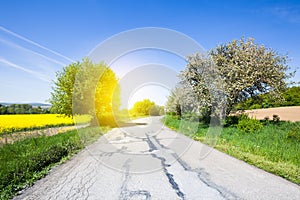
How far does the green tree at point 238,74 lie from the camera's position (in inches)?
647

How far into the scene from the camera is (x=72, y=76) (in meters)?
24.1

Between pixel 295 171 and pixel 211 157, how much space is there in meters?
2.77

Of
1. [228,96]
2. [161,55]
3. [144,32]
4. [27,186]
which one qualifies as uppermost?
[144,32]

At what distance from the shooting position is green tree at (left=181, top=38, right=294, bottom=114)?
53.9 ft

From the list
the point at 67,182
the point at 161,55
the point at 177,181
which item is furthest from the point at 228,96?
the point at 67,182

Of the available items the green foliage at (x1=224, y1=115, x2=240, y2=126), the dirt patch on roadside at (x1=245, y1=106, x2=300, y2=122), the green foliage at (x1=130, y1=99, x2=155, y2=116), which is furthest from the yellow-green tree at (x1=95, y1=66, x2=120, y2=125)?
the green foliage at (x1=130, y1=99, x2=155, y2=116)

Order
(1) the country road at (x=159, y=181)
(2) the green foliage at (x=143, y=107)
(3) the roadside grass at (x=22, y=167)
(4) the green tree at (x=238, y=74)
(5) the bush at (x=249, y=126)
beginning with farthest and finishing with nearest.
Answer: (2) the green foliage at (x=143, y=107) → (4) the green tree at (x=238, y=74) → (5) the bush at (x=249, y=126) → (3) the roadside grass at (x=22, y=167) → (1) the country road at (x=159, y=181)

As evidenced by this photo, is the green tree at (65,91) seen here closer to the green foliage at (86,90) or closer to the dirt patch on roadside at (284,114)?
the green foliage at (86,90)

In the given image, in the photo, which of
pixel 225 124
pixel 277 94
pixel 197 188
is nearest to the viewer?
pixel 197 188

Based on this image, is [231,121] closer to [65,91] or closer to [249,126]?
[249,126]

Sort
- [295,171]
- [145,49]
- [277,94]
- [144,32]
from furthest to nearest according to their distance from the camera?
1. [277,94]
2. [145,49]
3. [144,32]
4. [295,171]

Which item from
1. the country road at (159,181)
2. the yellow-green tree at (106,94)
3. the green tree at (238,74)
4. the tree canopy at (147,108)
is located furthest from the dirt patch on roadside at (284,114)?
the tree canopy at (147,108)

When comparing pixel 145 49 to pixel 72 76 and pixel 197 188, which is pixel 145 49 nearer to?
pixel 197 188

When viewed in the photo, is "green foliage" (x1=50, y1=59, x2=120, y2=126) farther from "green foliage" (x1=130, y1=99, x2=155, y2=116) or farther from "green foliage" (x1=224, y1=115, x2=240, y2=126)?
"green foliage" (x1=130, y1=99, x2=155, y2=116)
